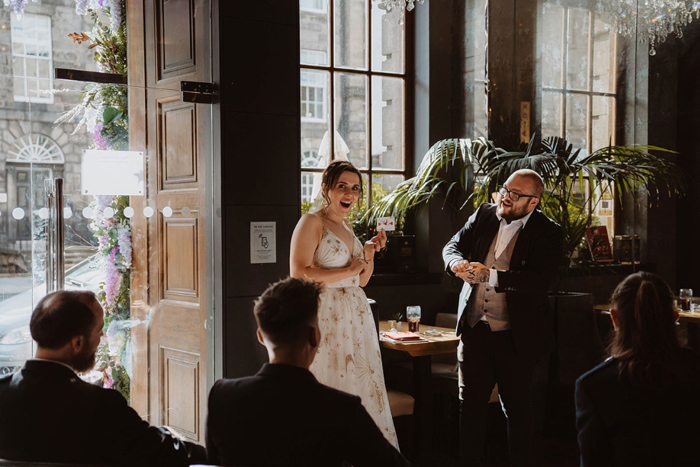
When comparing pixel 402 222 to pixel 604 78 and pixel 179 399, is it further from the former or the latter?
pixel 604 78

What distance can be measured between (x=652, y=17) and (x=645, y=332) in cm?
528

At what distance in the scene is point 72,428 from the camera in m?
1.63

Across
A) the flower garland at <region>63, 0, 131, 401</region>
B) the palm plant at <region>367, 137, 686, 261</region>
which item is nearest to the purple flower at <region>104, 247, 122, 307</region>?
the flower garland at <region>63, 0, 131, 401</region>

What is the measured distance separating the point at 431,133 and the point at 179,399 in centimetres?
295

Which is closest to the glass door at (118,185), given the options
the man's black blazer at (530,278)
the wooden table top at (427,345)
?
the wooden table top at (427,345)

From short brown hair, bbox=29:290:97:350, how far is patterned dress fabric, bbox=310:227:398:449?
1612mm

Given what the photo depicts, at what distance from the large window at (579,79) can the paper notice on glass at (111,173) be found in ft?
12.1

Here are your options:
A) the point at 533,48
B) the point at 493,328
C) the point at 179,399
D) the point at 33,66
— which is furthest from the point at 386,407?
the point at 533,48

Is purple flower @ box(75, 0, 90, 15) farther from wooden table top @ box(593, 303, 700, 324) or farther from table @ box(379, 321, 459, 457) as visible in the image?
wooden table top @ box(593, 303, 700, 324)

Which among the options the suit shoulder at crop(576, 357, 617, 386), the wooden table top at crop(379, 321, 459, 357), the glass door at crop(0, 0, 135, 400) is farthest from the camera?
the wooden table top at crop(379, 321, 459, 357)

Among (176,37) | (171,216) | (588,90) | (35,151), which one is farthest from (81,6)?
(588,90)

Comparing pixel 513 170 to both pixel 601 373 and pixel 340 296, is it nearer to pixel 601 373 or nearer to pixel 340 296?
pixel 340 296

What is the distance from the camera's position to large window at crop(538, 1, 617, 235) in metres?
6.04

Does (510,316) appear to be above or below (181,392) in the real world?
above
